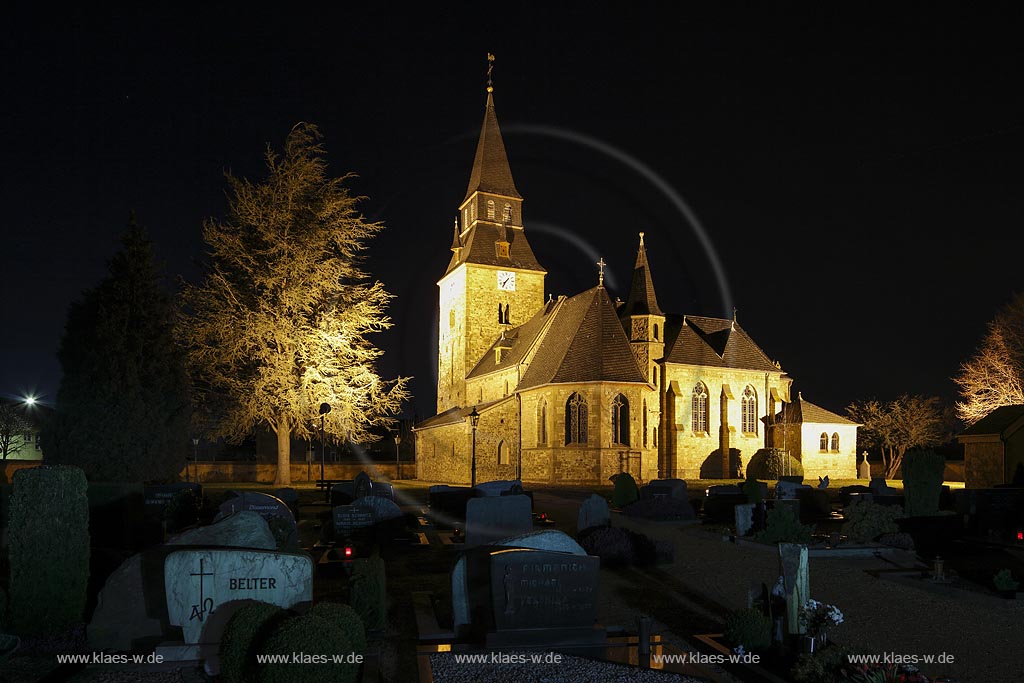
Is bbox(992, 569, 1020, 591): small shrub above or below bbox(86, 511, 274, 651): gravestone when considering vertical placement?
below

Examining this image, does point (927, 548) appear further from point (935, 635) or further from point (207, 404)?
point (207, 404)

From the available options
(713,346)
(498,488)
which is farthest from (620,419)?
(498,488)

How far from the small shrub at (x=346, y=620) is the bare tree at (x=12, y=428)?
57.1 metres

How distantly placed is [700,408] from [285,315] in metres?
28.1

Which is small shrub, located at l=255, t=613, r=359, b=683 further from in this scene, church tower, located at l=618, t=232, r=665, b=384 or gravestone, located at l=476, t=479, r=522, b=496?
church tower, located at l=618, t=232, r=665, b=384

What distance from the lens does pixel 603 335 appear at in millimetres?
41656

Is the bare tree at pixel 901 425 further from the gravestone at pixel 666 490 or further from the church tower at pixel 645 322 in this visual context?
the gravestone at pixel 666 490

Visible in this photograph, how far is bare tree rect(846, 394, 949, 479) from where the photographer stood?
6309 cm

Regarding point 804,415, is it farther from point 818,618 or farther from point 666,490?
point 818,618

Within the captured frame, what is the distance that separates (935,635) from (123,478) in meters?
17.1

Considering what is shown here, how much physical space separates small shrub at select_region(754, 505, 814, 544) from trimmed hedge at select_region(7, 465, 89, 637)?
42.3 feet

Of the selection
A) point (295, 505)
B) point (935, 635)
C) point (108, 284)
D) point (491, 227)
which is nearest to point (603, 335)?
point (491, 227)

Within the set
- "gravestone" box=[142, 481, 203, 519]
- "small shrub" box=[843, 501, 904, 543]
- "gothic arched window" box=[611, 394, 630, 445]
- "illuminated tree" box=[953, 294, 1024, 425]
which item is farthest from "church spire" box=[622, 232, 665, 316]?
"gravestone" box=[142, 481, 203, 519]

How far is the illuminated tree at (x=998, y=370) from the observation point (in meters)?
43.9
